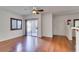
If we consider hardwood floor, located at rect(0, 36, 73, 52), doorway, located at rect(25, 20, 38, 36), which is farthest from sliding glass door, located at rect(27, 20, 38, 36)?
hardwood floor, located at rect(0, 36, 73, 52)

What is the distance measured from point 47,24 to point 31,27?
2173 mm

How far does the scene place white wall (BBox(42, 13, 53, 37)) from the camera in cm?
983

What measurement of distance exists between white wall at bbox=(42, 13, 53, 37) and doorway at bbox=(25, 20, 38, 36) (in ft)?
3.72

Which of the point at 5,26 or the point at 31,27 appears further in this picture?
the point at 31,27

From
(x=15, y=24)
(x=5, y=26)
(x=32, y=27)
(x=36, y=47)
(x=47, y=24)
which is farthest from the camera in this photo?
(x=32, y=27)

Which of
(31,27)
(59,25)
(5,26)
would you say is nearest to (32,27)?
(31,27)

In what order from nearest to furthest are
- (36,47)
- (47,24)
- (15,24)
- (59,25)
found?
(36,47)
(15,24)
(47,24)
(59,25)

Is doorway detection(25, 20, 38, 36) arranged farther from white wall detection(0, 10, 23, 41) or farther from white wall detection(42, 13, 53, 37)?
white wall detection(0, 10, 23, 41)

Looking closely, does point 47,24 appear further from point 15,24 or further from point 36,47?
point 36,47

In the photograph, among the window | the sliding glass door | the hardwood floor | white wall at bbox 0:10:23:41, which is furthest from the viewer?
the sliding glass door

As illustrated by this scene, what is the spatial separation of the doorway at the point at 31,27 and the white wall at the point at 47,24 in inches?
44.6

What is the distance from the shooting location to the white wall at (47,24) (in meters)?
9.83

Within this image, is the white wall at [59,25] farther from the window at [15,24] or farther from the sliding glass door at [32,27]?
the window at [15,24]

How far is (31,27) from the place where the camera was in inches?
440
